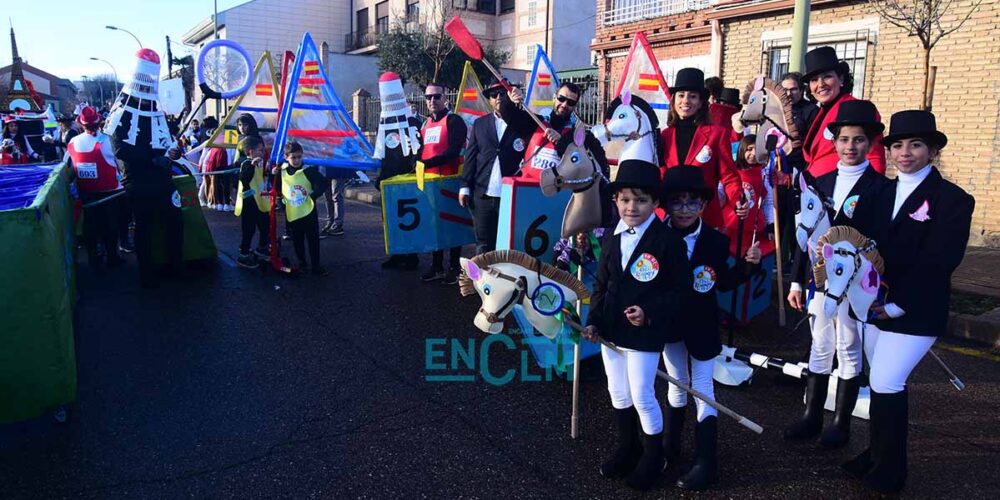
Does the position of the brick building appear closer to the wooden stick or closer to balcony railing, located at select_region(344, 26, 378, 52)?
the wooden stick

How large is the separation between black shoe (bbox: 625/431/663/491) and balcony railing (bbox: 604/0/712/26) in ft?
42.6

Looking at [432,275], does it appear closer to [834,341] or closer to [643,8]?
[834,341]

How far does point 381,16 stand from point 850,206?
1702 inches

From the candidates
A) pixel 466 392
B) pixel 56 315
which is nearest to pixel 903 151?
pixel 466 392

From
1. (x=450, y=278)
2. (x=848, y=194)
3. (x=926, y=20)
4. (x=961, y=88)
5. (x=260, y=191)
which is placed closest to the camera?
(x=848, y=194)

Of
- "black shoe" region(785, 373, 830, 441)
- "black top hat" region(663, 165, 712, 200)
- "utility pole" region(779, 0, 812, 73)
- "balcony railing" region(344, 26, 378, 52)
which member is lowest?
"black shoe" region(785, 373, 830, 441)

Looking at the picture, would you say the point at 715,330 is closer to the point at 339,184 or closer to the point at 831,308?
the point at 831,308

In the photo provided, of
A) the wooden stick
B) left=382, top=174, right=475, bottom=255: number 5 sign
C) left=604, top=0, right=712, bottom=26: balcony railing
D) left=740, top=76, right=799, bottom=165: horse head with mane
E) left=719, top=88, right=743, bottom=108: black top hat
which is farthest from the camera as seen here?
left=604, top=0, right=712, bottom=26: balcony railing

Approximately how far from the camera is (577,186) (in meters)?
3.96

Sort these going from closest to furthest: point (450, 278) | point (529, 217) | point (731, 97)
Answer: point (529, 217), point (731, 97), point (450, 278)

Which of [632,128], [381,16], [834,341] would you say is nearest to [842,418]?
[834,341]

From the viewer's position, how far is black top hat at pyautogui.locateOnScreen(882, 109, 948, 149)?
292 cm

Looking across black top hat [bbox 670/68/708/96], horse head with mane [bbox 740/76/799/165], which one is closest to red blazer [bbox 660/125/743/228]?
black top hat [bbox 670/68/708/96]

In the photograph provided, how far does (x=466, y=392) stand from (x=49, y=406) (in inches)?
90.8
